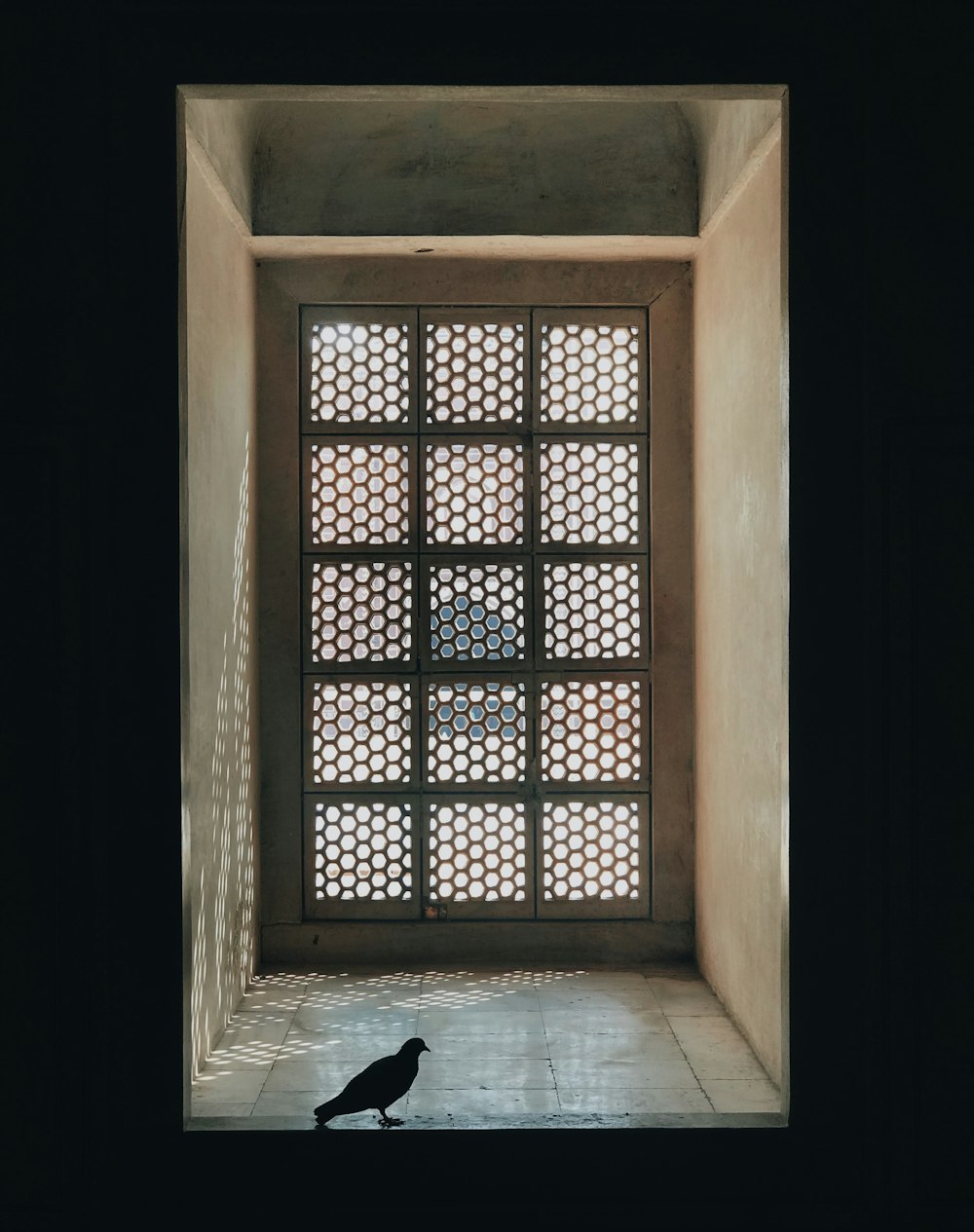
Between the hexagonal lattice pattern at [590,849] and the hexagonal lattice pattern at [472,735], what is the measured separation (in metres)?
0.30

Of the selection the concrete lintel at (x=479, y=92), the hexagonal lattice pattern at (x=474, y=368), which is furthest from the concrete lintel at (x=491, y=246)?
the concrete lintel at (x=479, y=92)

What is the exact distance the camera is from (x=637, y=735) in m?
5.70

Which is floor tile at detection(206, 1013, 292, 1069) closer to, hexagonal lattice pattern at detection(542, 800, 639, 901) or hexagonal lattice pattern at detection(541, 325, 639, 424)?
hexagonal lattice pattern at detection(542, 800, 639, 901)

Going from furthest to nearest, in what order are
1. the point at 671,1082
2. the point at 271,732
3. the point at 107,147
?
the point at 271,732 → the point at 671,1082 → the point at 107,147

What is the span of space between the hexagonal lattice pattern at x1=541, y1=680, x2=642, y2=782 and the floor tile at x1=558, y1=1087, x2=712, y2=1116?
1.78 meters

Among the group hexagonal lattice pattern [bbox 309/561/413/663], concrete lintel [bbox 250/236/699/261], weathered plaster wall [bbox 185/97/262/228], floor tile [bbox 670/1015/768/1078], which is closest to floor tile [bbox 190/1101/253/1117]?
floor tile [bbox 670/1015/768/1078]

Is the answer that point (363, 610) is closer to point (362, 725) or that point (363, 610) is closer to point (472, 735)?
point (362, 725)

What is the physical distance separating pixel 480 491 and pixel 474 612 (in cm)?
58

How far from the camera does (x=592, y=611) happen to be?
568 centimetres

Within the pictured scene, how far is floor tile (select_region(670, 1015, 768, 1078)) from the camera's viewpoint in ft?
14.2

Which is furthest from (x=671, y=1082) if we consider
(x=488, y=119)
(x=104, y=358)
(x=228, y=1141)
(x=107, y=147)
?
(x=488, y=119)

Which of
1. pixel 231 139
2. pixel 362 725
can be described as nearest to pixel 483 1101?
pixel 362 725
